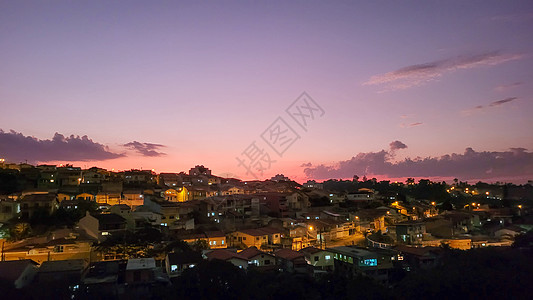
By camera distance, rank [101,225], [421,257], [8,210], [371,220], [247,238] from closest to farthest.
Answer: [101,225]
[421,257]
[8,210]
[247,238]
[371,220]

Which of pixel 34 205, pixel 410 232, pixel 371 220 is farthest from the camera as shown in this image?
pixel 371 220

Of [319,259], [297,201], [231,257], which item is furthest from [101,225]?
[297,201]

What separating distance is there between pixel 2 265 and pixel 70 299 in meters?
3.23

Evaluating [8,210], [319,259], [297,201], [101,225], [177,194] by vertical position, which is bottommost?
[319,259]

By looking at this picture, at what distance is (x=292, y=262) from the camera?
15500mm

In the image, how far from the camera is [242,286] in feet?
40.8

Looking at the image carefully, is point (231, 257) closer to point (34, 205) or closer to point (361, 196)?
point (34, 205)

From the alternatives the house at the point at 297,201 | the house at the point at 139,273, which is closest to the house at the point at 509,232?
the house at the point at 297,201

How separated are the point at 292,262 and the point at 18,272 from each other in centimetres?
1004

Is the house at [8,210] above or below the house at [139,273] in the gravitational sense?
above

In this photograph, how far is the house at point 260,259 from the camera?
1537cm

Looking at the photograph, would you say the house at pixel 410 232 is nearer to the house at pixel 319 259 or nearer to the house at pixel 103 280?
the house at pixel 319 259

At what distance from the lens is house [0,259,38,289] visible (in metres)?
11.9

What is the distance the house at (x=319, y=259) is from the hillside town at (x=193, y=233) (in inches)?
1.8
